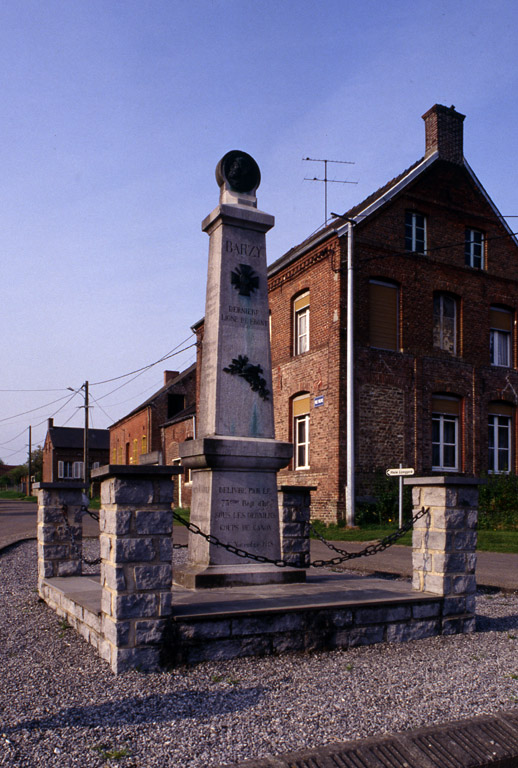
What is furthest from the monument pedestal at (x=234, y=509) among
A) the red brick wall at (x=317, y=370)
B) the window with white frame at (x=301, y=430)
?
the window with white frame at (x=301, y=430)

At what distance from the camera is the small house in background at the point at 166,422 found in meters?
32.3

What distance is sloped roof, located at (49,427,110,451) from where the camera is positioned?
69.6m

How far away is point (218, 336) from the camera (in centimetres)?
713

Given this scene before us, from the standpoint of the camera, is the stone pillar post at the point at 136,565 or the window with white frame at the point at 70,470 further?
the window with white frame at the point at 70,470

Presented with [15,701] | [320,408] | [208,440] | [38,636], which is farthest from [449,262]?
[15,701]

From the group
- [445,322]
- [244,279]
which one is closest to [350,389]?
[445,322]

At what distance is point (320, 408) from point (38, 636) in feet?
44.8

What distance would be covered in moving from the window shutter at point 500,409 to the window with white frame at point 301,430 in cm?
577

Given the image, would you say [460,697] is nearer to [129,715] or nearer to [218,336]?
[129,715]

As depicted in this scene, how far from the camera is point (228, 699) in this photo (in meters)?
4.14

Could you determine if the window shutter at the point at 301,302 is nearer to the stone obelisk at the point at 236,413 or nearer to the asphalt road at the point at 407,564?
the asphalt road at the point at 407,564

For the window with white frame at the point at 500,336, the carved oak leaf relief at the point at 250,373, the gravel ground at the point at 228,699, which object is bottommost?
the gravel ground at the point at 228,699

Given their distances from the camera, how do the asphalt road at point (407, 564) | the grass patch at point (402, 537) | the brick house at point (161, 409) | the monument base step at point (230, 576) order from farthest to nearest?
the brick house at point (161, 409)
the grass patch at point (402, 537)
the asphalt road at point (407, 564)
the monument base step at point (230, 576)

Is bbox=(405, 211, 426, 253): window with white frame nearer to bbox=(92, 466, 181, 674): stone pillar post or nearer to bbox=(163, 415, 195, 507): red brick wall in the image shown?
bbox=(163, 415, 195, 507): red brick wall
